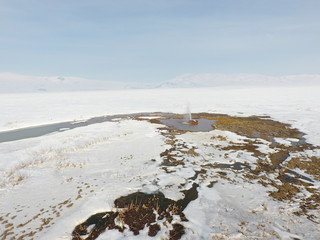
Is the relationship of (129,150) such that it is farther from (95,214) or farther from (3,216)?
(3,216)

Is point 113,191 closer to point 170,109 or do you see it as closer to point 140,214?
point 140,214

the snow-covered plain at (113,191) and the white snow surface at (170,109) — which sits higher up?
the white snow surface at (170,109)

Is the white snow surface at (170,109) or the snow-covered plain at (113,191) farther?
the white snow surface at (170,109)

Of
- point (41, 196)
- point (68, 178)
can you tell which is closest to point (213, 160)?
point (68, 178)

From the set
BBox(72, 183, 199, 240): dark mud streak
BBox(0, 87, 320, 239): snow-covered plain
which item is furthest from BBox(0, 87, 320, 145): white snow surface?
BBox(72, 183, 199, 240): dark mud streak

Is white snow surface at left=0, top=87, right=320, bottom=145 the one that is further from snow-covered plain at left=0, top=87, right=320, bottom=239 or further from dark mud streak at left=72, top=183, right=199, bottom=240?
dark mud streak at left=72, top=183, right=199, bottom=240

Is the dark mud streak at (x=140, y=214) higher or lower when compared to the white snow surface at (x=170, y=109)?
lower

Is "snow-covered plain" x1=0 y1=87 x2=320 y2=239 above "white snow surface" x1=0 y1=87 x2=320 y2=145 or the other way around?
the other way around

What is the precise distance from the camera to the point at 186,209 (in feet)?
22.0

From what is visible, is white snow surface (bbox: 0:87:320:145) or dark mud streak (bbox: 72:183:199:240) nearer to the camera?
dark mud streak (bbox: 72:183:199:240)

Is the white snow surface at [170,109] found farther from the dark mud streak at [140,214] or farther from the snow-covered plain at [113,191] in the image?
the dark mud streak at [140,214]

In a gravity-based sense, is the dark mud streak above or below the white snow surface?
below

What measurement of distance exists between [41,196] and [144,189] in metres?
4.72

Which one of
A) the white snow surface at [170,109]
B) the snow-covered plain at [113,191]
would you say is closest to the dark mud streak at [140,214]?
the snow-covered plain at [113,191]
